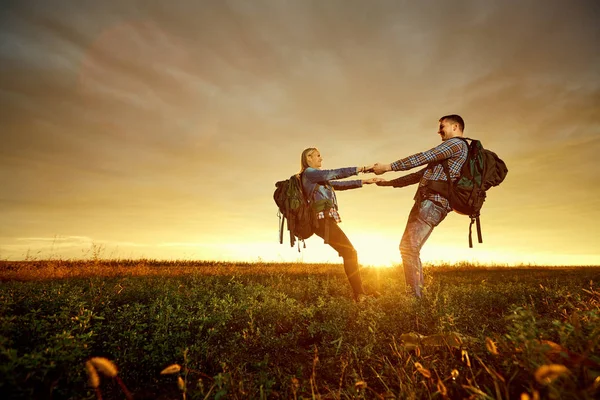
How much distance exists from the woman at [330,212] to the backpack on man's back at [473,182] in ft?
5.03

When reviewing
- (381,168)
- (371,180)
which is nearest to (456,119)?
(381,168)

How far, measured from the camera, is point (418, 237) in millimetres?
6336

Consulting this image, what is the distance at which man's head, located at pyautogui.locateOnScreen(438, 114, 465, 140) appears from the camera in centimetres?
660

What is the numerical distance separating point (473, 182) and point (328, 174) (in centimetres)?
261

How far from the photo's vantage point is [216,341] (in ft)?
15.1

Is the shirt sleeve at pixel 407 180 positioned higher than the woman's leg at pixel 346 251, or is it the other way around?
the shirt sleeve at pixel 407 180

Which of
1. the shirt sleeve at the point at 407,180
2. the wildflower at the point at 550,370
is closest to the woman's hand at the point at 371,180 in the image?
the shirt sleeve at the point at 407,180

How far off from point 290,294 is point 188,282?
3.09 metres

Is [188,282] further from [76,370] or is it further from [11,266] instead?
[11,266]

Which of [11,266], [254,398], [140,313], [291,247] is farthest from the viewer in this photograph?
[11,266]

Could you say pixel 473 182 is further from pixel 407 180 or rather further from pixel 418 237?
pixel 407 180

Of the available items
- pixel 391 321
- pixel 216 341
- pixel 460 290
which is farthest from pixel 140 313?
pixel 460 290

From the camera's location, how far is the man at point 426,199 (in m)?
6.20

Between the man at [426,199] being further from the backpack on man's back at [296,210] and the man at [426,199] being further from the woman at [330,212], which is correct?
the backpack on man's back at [296,210]
